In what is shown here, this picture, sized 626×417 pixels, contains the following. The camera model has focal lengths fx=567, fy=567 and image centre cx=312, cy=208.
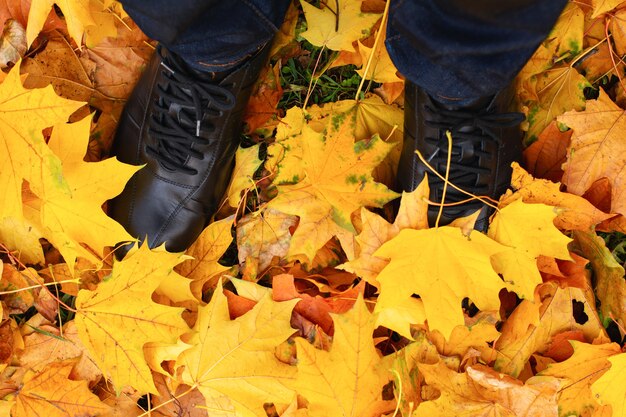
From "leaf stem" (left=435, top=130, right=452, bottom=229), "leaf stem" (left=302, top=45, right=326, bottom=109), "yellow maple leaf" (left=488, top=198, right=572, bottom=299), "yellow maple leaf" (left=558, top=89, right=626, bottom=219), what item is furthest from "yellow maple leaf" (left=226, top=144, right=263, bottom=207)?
"yellow maple leaf" (left=558, top=89, right=626, bottom=219)

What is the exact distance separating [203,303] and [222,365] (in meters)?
0.14

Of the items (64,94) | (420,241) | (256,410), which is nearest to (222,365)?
(256,410)

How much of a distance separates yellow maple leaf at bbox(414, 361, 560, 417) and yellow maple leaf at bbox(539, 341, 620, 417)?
3 cm

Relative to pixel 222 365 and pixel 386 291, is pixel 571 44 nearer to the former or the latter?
pixel 386 291

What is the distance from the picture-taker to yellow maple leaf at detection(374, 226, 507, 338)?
961 mm

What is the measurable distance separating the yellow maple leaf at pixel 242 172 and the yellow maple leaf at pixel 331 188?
10 centimetres

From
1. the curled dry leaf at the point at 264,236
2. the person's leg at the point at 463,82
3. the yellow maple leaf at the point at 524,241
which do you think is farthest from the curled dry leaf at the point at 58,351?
the yellow maple leaf at the point at 524,241

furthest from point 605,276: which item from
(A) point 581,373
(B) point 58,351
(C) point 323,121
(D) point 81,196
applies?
(B) point 58,351

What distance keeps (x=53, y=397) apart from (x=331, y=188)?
2.23ft

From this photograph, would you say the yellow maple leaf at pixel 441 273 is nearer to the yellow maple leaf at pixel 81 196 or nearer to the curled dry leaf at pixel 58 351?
the yellow maple leaf at pixel 81 196

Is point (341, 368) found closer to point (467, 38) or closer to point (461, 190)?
point (461, 190)

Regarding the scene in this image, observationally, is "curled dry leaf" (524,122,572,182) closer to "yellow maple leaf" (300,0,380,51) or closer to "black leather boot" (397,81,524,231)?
"black leather boot" (397,81,524,231)

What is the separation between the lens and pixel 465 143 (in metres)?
1.00

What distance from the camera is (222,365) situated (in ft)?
3.36
